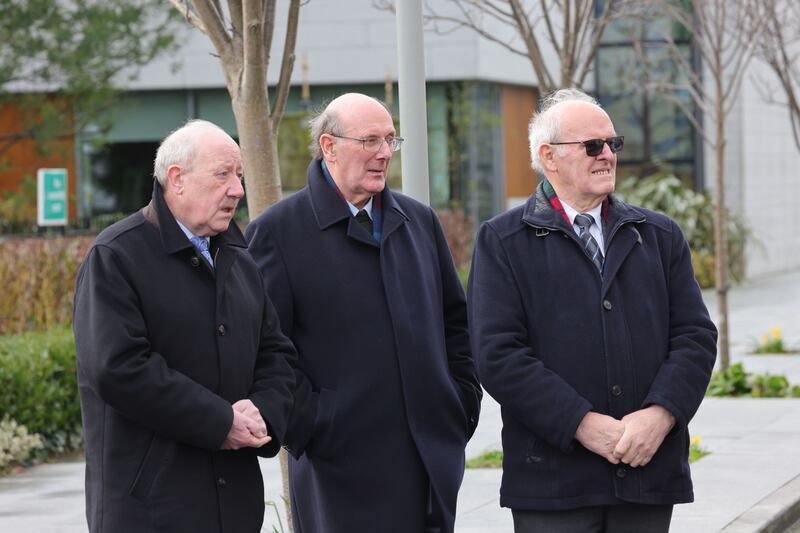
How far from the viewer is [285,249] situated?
188 inches

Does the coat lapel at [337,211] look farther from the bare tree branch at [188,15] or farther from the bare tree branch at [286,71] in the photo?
the bare tree branch at [188,15]

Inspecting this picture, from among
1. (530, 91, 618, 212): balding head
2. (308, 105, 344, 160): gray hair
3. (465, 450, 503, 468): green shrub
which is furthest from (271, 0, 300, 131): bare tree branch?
(465, 450, 503, 468): green shrub

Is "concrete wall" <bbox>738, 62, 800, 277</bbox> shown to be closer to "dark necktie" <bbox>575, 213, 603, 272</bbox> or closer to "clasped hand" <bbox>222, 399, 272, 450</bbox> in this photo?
"dark necktie" <bbox>575, 213, 603, 272</bbox>

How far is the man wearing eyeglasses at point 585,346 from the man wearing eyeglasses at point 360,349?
283 millimetres

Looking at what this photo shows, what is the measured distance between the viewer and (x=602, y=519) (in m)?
4.50

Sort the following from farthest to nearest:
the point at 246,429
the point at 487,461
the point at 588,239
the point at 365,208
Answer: the point at 487,461 → the point at 365,208 → the point at 588,239 → the point at 246,429

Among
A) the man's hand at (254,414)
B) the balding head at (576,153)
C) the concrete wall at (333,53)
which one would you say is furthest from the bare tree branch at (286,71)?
the concrete wall at (333,53)

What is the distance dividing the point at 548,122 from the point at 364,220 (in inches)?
27.1

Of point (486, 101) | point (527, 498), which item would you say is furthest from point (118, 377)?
point (486, 101)

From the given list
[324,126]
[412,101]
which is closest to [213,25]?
[412,101]

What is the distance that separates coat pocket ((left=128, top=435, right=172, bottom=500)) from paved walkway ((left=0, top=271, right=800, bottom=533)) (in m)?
2.80

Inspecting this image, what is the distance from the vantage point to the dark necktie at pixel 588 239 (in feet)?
14.8

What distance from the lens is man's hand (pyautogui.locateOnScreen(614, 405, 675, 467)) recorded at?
432 centimetres

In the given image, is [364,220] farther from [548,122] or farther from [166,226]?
[166,226]
